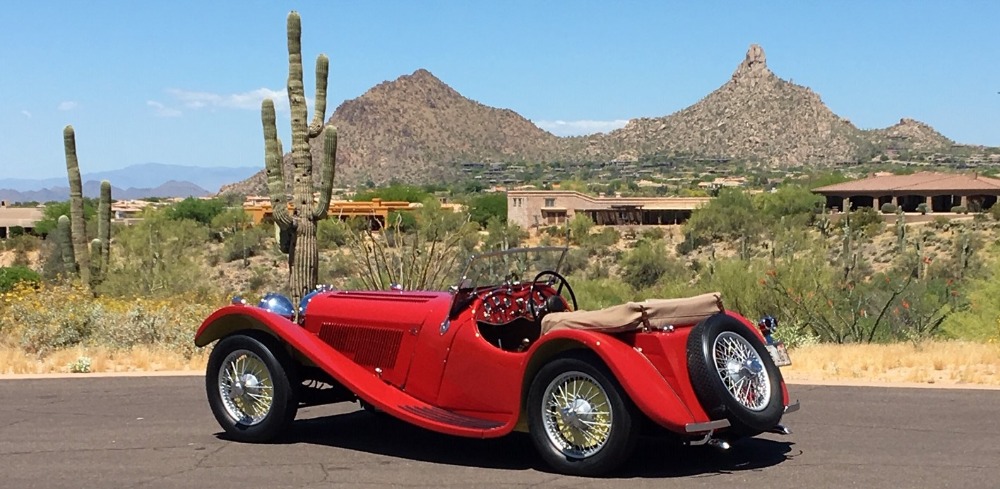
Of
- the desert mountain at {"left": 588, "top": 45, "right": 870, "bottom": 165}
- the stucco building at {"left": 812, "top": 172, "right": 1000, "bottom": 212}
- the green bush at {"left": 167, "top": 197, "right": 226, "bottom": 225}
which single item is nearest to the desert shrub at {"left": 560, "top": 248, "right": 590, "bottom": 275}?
the stucco building at {"left": 812, "top": 172, "right": 1000, "bottom": 212}

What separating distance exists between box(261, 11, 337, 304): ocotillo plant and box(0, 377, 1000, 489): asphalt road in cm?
946

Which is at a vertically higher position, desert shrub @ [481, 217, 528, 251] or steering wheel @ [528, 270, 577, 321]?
steering wheel @ [528, 270, 577, 321]

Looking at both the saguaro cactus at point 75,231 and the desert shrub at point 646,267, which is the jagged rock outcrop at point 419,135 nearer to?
the desert shrub at point 646,267

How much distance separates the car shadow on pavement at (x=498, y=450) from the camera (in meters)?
7.88

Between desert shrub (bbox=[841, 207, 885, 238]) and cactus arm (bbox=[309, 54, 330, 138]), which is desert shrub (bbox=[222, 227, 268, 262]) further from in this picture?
cactus arm (bbox=[309, 54, 330, 138])

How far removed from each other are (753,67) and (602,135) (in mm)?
29433

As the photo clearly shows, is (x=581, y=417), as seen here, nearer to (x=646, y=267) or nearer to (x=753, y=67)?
(x=646, y=267)

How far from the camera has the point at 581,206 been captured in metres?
85.9

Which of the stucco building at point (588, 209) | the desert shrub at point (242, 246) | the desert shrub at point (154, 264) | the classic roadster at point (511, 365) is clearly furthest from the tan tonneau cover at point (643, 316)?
the stucco building at point (588, 209)

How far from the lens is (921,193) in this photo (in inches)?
3081

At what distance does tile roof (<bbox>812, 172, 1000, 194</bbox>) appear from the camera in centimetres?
7744

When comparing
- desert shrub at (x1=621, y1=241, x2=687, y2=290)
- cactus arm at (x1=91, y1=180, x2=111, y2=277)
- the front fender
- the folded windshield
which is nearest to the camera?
the folded windshield

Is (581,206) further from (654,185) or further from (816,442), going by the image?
(816,442)

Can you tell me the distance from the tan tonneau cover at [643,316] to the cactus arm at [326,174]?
42.8ft
